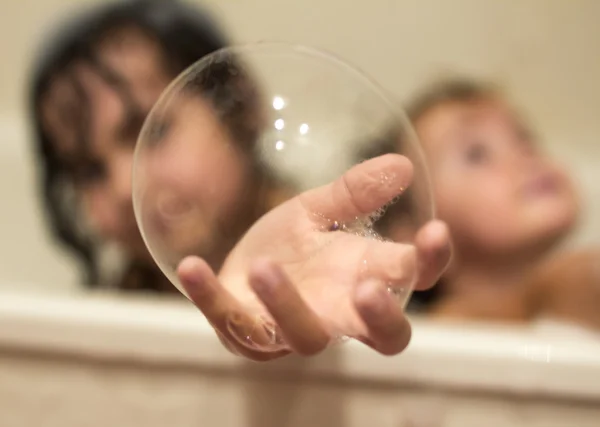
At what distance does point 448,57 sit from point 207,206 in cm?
87

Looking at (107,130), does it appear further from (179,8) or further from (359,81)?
(359,81)

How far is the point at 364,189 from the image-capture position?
30 cm

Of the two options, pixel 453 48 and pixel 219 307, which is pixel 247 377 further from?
pixel 453 48

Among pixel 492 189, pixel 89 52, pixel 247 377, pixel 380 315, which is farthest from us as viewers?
pixel 89 52

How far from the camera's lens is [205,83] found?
0.35m

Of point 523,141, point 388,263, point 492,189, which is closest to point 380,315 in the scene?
point 388,263

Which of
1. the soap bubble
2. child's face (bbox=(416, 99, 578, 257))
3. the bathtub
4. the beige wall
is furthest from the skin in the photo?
the soap bubble

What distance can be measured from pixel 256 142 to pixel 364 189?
75 mm

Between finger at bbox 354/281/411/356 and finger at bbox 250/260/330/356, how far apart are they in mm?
25

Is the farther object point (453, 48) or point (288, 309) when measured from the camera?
point (453, 48)

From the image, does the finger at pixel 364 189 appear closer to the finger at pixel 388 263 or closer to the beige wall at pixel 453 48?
the finger at pixel 388 263

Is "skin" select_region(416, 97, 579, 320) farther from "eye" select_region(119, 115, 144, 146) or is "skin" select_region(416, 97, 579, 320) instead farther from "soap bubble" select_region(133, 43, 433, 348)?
"soap bubble" select_region(133, 43, 433, 348)

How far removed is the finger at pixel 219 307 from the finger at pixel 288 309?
0.06 feet

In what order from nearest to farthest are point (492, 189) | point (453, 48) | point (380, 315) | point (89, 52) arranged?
point (380, 315) → point (492, 189) → point (89, 52) → point (453, 48)
